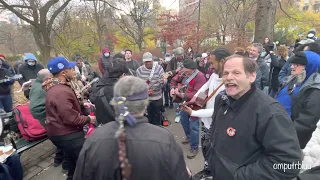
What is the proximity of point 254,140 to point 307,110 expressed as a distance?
1002mm

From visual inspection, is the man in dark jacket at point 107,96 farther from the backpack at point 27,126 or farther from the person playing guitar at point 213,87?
the backpack at point 27,126

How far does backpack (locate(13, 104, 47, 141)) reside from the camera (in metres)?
3.58

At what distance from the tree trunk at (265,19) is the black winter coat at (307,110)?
5395 mm

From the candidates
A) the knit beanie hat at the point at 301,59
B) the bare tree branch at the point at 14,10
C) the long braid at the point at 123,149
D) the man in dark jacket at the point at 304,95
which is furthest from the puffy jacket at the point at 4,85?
the bare tree branch at the point at 14,10

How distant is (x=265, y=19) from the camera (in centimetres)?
691

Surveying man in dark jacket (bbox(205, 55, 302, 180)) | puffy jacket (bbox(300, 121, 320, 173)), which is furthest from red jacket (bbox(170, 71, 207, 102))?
puffy jacket (bbox(300, 121, 320, 173))

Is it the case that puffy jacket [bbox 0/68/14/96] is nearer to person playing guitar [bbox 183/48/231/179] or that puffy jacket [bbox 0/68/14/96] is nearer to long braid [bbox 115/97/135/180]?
person playing guitar [bbox 183/48/231/179]

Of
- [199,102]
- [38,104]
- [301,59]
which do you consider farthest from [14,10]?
[301,59]

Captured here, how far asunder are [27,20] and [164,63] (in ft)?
32.8

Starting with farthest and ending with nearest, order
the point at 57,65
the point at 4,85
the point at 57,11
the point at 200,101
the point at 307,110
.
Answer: the point at 57,11 < the point at 4,85 < the point at 200,101 < the point at 57,65 < the point at 307,110

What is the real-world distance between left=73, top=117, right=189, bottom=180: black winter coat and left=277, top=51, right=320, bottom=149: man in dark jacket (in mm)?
1579

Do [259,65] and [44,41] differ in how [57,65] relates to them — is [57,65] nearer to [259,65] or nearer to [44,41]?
[259,65]

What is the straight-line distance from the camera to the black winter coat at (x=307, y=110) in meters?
2.11

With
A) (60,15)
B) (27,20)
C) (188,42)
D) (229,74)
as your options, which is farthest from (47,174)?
(188,42)
